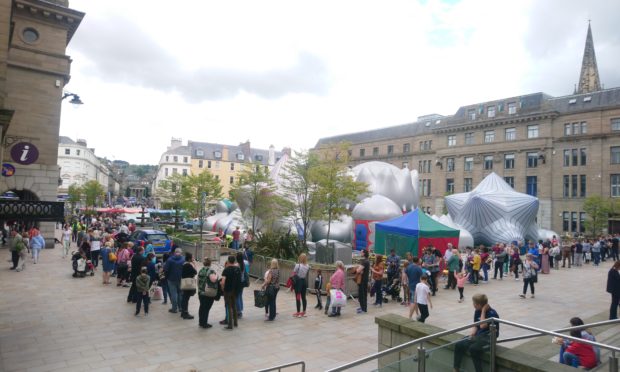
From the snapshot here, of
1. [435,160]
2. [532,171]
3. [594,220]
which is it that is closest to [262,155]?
[435,160]

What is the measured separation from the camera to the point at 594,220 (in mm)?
39406

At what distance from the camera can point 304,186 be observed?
18.5 m

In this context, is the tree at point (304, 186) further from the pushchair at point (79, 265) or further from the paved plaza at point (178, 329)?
the pushchair at point (79, 265)

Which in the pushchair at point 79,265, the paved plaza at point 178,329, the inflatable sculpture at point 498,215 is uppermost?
the inflatable sculpture at point 498,215

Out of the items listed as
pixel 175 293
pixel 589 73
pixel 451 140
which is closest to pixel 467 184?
pixel 451 140

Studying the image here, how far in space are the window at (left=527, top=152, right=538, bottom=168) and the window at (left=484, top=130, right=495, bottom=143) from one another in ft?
17.3

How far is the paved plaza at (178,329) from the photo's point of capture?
23.5 ft

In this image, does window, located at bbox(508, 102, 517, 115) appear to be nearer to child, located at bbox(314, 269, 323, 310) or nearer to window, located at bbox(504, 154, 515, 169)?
window, located at bbox(504, 154, 515, 169)

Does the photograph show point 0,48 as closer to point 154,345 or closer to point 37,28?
point 154,345

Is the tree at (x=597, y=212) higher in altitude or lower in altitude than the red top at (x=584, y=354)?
higher

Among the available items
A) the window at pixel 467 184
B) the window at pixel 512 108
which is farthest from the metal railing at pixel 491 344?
the window at pixel 467 184

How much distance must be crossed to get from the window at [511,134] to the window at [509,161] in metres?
2.26

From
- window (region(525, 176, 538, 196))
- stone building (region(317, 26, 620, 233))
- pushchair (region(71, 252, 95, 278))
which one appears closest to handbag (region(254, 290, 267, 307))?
pushchair (region(71, 252, 95, 278))

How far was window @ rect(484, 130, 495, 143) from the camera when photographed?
180 feet
